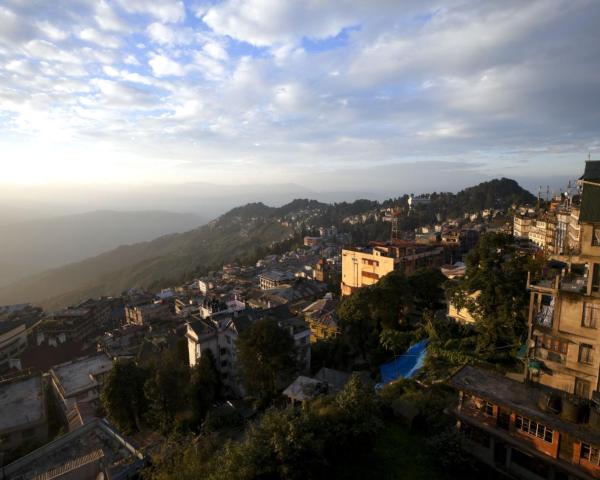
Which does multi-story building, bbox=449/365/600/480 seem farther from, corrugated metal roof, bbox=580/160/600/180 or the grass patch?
corrugated metal roof, bbox=580/160/600/180

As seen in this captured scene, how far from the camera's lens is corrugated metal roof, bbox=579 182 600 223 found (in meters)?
9.58

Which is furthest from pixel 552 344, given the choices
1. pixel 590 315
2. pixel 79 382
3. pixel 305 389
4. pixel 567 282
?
pixel 79 382

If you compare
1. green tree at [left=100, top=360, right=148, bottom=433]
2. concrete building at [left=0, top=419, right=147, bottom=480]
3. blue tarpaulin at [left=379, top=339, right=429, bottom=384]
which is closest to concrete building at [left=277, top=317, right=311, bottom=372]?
blue tarpaulin at [left=379, top=339, right=429, bottom=384]

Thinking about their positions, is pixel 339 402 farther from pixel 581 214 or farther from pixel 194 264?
pixel 194 264

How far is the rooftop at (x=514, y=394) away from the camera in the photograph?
25.0 feet

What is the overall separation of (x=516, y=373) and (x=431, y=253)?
25149 millimetres

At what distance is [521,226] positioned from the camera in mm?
44312

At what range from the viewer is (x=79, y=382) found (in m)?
21.9

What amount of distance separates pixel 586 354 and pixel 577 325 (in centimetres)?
85

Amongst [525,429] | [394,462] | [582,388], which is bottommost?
[394,462]

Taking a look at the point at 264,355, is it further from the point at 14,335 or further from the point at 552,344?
the point at 14,335

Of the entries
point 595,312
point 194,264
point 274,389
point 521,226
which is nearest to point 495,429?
point 595,312

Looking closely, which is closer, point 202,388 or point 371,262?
point 202,388

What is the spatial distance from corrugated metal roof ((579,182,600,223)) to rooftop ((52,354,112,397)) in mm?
24644
